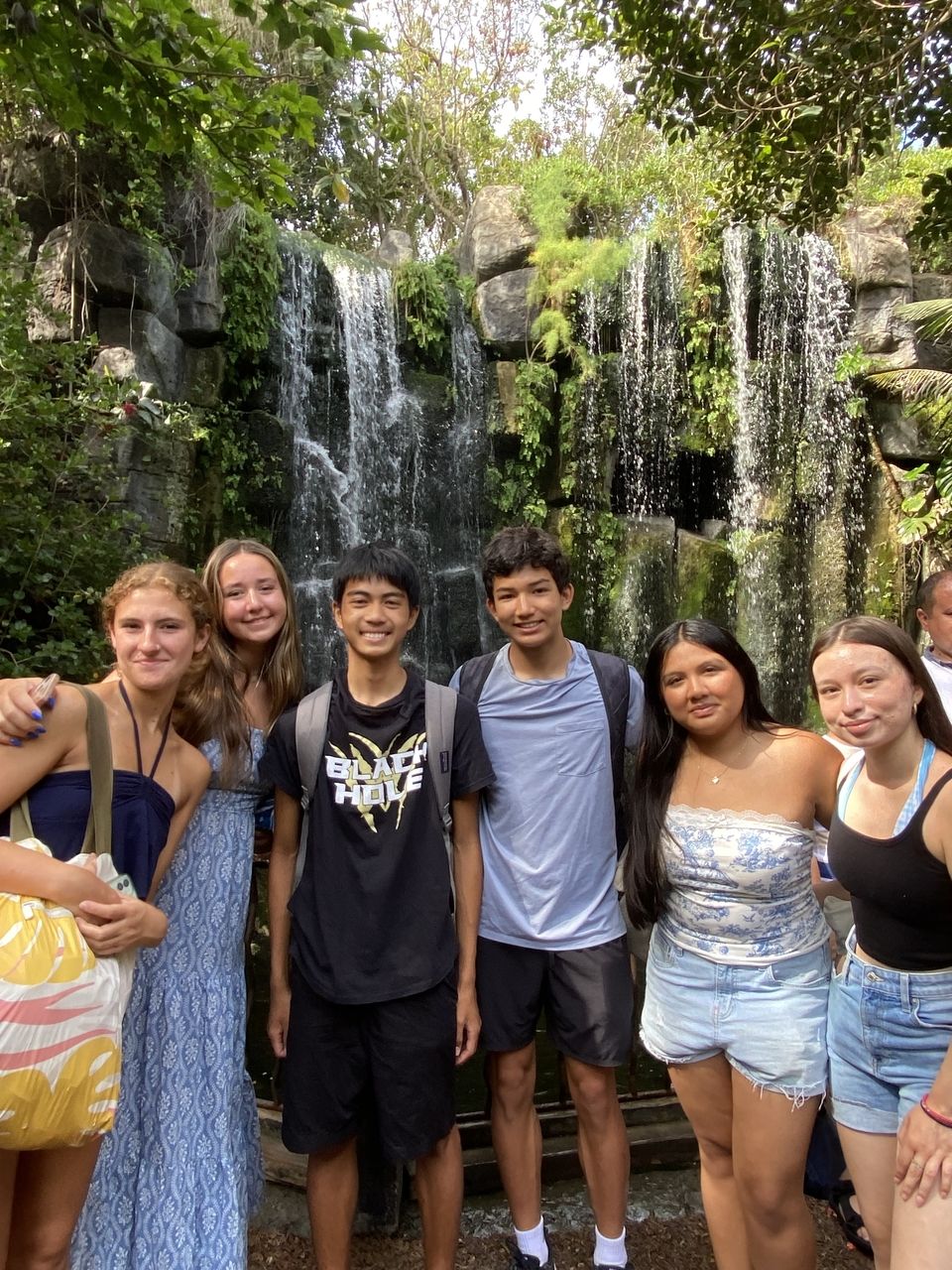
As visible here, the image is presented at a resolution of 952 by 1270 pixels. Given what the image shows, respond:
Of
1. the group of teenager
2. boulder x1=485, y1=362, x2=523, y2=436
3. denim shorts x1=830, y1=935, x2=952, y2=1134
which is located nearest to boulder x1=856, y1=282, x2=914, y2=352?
boulder x1=485, y1=362, x2=523, y2=436

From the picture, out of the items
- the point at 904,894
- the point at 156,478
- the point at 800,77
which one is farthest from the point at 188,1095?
the point at 156,478

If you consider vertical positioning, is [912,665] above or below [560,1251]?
above

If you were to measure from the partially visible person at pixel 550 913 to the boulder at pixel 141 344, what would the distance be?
6262mm

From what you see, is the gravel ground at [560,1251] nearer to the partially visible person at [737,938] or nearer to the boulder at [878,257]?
the partially visible person at [737,938]

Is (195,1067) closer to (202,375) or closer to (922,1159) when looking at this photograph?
(922,1159)

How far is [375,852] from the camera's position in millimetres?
2232

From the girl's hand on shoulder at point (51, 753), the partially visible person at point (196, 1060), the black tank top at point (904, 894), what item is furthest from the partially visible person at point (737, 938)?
the girl's hand on shoulder at point (51, 753)

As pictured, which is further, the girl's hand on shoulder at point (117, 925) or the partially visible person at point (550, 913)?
the partially visible person at point (550, 913)

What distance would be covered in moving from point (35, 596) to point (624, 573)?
23.1 ft

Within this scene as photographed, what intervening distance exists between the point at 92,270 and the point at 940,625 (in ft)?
24.7

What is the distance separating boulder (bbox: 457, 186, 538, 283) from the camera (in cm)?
1133

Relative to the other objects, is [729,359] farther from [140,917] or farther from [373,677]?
[140,917]

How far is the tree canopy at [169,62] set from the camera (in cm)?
363

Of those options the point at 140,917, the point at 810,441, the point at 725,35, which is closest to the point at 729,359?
the point at 810,441
